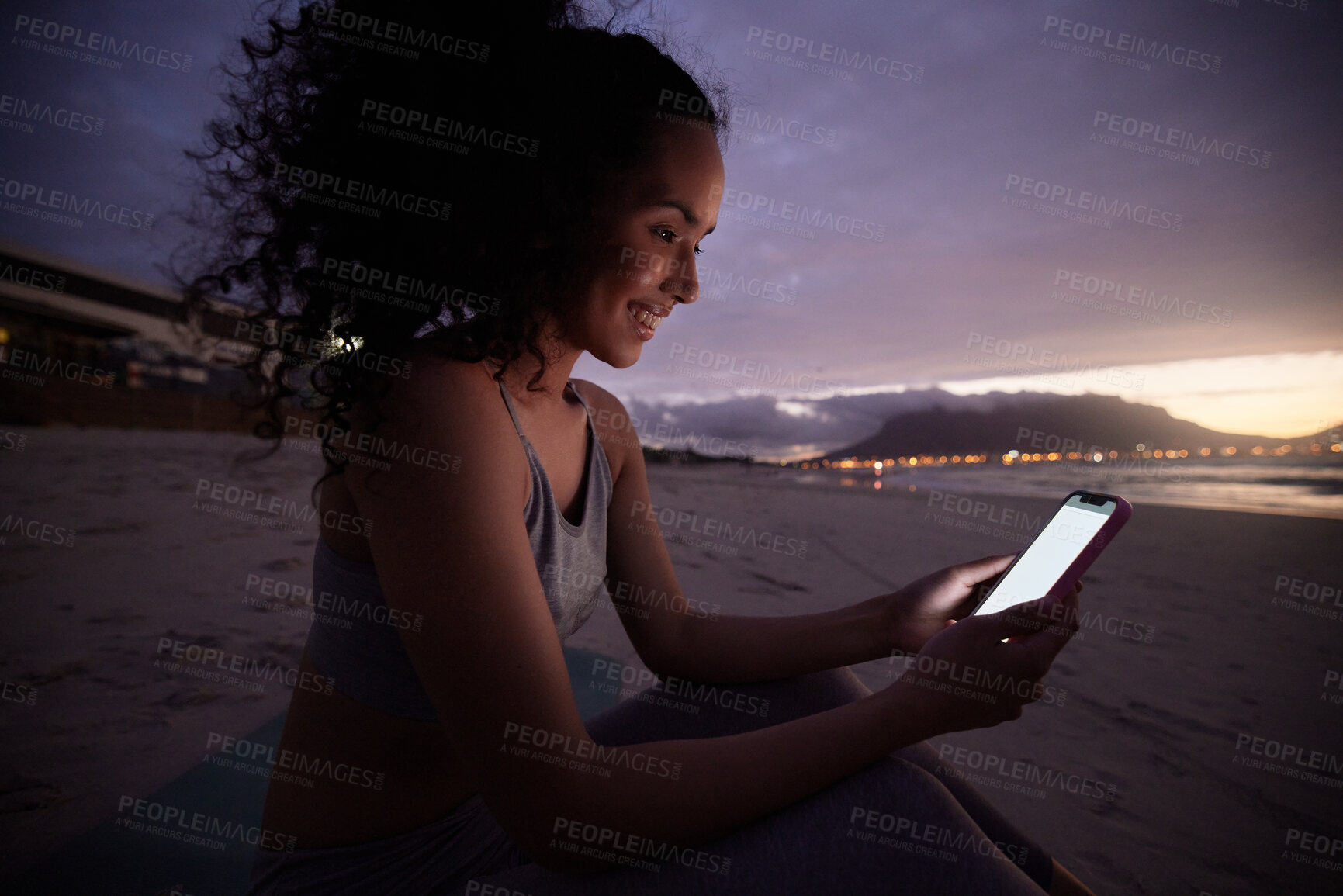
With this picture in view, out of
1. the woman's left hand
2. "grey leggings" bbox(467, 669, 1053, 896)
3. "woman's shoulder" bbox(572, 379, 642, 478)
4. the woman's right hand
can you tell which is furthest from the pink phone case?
"woman's shoulder" bbox(572, 379, 642, 478)

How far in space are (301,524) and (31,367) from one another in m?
12.8

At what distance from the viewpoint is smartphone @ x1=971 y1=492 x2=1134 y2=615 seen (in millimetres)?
1251

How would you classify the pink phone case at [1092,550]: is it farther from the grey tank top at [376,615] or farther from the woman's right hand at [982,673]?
the grey tank top at [376,615]

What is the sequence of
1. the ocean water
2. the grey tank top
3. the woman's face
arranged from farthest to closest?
1. the ocean water
2. the woman's face
3. the grey tank top

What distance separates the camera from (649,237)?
1.36 meters

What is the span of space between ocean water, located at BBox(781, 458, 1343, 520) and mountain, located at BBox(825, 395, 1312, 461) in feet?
8.46

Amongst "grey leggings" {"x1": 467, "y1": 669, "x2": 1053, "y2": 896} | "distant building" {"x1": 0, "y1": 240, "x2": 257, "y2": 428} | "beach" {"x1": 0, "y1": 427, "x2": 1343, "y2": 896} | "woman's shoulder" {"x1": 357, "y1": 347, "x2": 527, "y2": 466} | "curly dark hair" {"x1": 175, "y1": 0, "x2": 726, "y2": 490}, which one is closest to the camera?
"grey leggings" {"x1": 467, "y1": 669, "x2": 1053, "y2": 896}

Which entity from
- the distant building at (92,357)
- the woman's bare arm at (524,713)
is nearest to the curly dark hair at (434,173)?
the woman's bare arm at (524,713)

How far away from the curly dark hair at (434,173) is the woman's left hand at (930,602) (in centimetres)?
111

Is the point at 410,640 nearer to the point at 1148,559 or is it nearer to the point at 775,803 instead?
the point at 775,803

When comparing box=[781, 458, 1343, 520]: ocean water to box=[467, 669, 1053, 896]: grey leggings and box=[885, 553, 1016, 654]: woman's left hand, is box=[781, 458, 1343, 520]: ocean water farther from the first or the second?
box=[467, 669, 1053, 896]: grey leggings

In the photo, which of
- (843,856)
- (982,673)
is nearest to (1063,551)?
(982,673)

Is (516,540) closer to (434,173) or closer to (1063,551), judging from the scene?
(434,173)

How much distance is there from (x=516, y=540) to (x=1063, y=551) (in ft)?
4.11
